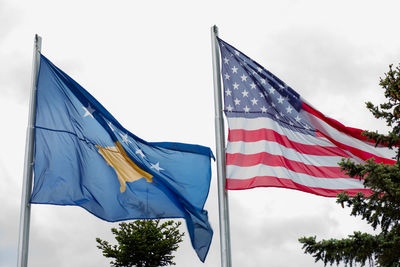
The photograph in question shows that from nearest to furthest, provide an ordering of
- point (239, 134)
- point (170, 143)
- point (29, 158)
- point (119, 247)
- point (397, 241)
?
point (397, 241) < point (29, 158) < point (239, 134) < point (170, 143) < point (119, 247)

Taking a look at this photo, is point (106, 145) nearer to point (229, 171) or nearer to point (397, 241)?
point (229, 171)

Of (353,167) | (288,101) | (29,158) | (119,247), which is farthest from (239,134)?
(119,247)

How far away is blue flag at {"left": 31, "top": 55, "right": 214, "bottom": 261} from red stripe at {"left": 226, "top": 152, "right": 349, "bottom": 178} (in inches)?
45.2

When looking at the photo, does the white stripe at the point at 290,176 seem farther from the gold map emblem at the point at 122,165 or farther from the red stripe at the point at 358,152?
the gold map emblem at the point at 122,165

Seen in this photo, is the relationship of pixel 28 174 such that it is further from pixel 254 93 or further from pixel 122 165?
pixel 254 93

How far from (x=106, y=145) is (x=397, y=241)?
23.1 ft

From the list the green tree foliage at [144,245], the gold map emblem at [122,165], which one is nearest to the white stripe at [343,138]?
the gold map emblem at [122,165]

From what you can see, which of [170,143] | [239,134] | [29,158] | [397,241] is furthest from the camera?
[170,143]

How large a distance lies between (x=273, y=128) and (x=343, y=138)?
7.79ft

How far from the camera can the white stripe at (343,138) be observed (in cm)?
1501

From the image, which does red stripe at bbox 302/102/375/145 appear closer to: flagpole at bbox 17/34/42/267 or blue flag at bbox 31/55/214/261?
blue flag at bbox 31/55/214/261

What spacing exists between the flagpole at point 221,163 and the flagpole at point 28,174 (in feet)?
14.1

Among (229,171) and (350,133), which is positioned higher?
(350,133)

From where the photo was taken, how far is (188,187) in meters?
13.9
